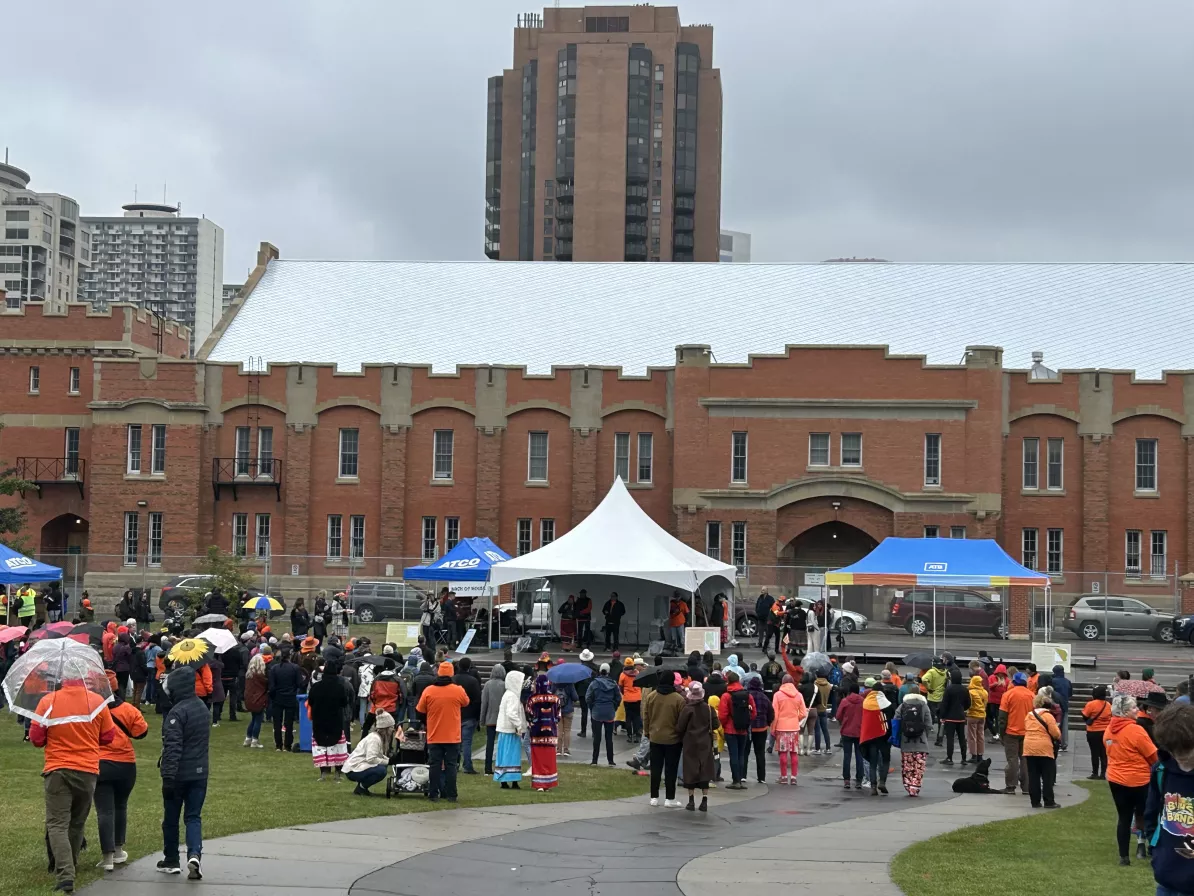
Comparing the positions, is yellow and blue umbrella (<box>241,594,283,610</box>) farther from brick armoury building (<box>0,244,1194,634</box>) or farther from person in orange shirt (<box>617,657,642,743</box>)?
person in orange shirt (<box>617,657,642,743</box>)

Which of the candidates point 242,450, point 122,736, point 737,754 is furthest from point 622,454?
point 122,736

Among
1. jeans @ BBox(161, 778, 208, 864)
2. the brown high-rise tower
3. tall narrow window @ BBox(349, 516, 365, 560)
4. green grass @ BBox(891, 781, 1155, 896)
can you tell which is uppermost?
the brown high-rise tower

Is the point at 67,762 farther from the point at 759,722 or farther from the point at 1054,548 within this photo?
the point at 1054,548

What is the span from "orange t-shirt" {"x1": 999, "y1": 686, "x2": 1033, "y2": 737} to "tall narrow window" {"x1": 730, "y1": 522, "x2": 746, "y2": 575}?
28.0 meters

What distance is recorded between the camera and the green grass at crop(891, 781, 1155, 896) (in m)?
13.7

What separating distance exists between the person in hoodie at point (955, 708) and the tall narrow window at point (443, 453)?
30372 mm

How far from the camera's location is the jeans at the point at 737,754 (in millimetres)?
20562

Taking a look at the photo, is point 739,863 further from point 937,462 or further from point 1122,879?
point 937,462

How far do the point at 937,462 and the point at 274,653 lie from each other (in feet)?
96.6

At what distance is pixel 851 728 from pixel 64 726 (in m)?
12.0

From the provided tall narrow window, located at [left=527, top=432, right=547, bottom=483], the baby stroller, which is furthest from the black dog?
tall narrow window, located at [left=527, top=432, right=547, bottom=483]

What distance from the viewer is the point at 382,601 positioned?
4466 cm

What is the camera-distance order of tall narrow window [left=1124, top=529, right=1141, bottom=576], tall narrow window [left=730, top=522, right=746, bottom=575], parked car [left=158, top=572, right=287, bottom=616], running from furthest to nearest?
tall narrow window [left=1124, top=529, right=1141, bottom=576], tall narrow window [left=730, top=522, right=746, bottom=575], parked car [left=158, top=572, right=287, bottom=616]

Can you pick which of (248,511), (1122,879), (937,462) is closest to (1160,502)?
(937,462)
